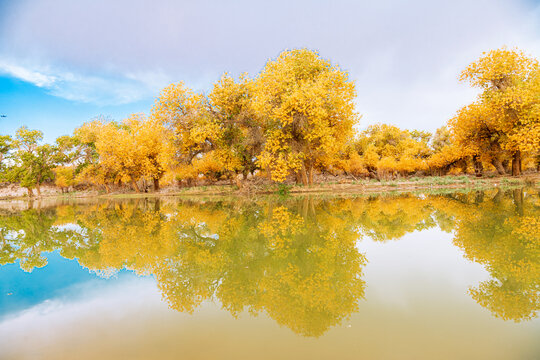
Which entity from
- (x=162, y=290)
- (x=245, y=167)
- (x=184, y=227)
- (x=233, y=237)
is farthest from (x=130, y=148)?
(x=162, y=290)

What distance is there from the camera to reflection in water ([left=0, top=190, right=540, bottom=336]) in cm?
238

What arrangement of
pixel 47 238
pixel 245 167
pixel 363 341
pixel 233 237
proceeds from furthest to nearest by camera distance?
pixel 245 167, pixel 47 238, pixel 233 237, pixel 363 341

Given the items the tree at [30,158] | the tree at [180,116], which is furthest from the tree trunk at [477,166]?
the tree at [30,158]

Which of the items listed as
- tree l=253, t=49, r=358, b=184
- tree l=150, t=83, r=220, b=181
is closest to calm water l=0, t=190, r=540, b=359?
tree l=253, t=49, r=358, b=184

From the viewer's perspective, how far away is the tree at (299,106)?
16.1m

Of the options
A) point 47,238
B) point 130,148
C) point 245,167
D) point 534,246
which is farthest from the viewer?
point 130,148

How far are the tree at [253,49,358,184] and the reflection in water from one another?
1009 centimetres

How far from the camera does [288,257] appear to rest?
3736 mm

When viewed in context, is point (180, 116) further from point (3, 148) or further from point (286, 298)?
point (3, 148)

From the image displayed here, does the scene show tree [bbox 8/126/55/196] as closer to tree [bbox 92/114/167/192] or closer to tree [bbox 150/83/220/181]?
tree [bbox 92/114/167/192]

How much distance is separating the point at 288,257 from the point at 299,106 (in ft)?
45.6

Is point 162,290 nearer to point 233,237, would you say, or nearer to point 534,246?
point 233,237

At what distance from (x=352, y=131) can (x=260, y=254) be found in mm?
17217

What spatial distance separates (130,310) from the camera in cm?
253
